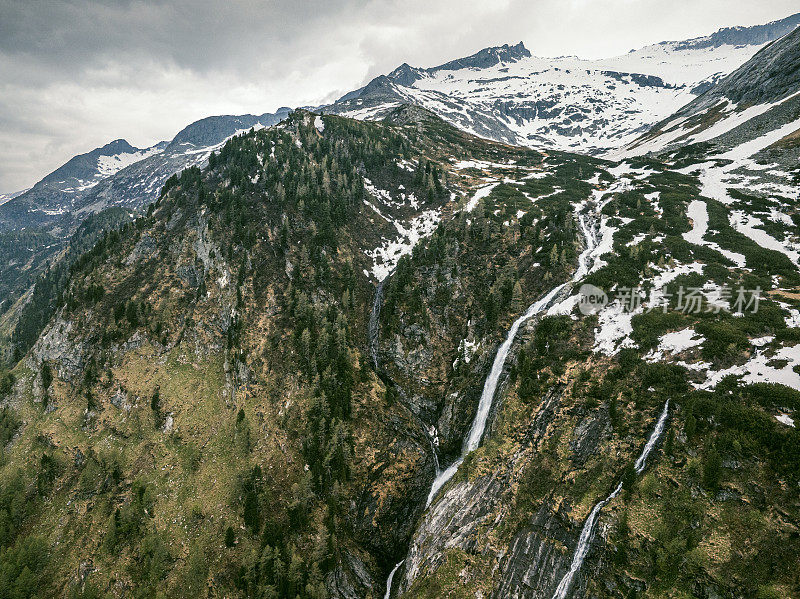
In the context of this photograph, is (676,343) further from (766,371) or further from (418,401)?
(418,401)

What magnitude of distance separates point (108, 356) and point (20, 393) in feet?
56.7

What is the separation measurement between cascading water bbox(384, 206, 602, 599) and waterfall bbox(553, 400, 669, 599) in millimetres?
16631

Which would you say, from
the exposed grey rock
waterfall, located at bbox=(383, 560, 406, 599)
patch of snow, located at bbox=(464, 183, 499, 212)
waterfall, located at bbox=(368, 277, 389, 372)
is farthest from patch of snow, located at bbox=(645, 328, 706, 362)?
the exposed grey rock

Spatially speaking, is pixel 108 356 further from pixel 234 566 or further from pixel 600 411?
pixel 600 411

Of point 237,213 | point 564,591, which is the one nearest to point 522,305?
point 564,591

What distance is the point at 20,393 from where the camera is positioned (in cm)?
5934

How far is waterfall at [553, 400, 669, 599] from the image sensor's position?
2816 centimetres

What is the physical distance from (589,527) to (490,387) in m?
22.6

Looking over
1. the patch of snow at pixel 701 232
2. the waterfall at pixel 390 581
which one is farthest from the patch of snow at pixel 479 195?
the waterfall at pixel 390 581

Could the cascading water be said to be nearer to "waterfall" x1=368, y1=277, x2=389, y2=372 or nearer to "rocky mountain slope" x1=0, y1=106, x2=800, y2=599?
"rocky mountain slope" x1=0, y1=106, x2=800, y2=599

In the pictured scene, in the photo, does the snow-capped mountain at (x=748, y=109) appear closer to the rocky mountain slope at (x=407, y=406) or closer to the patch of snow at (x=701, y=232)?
the rocky mountain slope at (x=407, y=406)

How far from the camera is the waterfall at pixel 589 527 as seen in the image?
28.2m

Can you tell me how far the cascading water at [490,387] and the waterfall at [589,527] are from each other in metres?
16.6

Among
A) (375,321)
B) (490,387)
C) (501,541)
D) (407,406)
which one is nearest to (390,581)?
(501,541)
